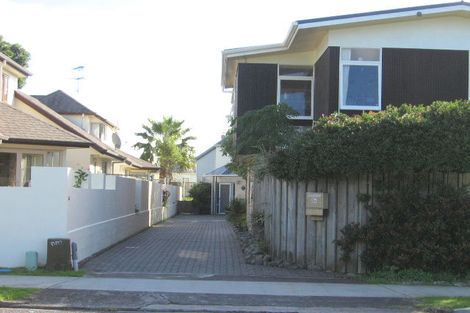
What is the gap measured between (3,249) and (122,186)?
23.3 ft

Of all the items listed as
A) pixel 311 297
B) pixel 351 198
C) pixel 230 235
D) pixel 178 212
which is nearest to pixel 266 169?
pixel 351 198

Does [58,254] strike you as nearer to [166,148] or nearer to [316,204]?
[316,204]

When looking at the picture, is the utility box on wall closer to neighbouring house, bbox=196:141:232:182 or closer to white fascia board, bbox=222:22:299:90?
white fascia board, bbox=222:22:299:90

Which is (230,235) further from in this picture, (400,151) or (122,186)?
(400,151)

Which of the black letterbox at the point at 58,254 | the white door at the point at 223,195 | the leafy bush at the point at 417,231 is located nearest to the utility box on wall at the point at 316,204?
the leafy bush at the point at 417,231

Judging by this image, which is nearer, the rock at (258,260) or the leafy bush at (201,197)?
the rock at (258,260)

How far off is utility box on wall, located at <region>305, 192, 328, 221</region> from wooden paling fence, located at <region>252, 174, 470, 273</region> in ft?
0.46

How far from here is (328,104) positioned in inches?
691

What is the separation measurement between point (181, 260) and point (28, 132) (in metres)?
7.34

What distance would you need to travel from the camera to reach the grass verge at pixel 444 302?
8867 millimetres

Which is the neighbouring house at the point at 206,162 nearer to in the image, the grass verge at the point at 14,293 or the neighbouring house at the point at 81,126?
the neighbouring house at the point at 81,126

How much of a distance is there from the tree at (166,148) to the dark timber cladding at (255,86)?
28.0 meters

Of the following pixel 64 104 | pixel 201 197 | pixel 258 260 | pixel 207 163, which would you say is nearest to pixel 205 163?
pixel 207 163

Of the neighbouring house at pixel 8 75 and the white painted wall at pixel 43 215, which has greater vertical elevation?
the neighbouring house at pixel 8 75
